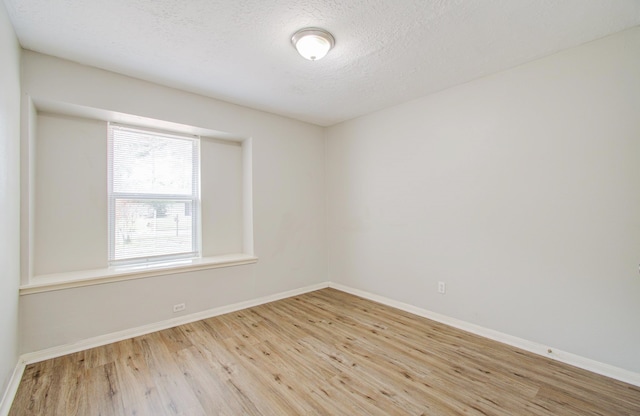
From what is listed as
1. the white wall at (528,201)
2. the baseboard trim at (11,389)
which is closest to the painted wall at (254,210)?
the baseboard trim at (11,389)

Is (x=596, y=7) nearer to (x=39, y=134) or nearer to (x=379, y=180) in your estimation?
(x=379, y=180)

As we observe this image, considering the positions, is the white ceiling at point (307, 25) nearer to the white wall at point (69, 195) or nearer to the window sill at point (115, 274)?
the white wall at point (69, 195)

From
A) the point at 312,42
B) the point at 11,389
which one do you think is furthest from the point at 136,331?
the point at 312,42

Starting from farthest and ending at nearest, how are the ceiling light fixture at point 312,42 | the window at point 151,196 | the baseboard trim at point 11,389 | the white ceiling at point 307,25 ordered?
the window at point 151,196 < the ceiling light fixture at point 312,42 < the white ceiling at point 307,25 < the baseboard trim at point 11,389

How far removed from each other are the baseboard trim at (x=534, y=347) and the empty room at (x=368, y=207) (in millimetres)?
17

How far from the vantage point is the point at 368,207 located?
3.92 metres

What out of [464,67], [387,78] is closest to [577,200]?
[464,67]

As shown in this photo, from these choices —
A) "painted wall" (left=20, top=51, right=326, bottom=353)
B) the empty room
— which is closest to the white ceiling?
the empty room

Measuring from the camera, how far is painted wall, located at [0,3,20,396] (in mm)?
1781

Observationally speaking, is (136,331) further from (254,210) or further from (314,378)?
(314,378)

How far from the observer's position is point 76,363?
231 cm

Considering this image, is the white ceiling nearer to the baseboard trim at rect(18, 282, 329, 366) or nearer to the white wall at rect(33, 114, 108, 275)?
the white wall at rect(33, 114, 108, 275)

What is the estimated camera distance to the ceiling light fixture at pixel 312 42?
6.82 ft

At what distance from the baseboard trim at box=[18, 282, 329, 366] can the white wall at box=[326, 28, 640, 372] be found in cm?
164
